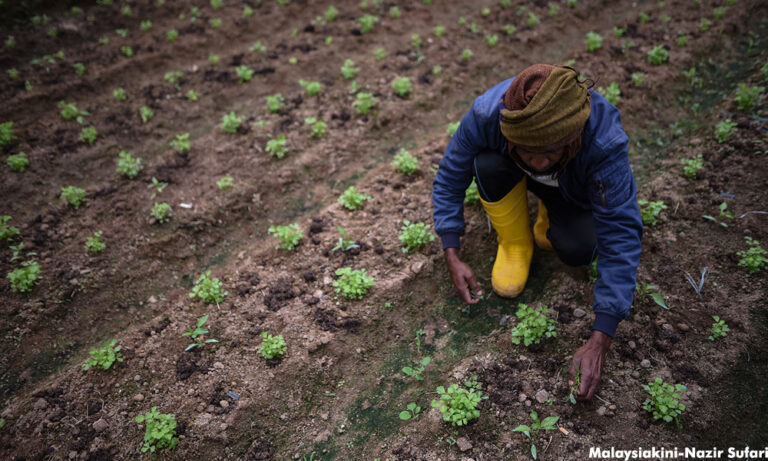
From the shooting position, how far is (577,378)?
2.68m

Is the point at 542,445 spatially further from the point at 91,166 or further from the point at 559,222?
the point at 91,166

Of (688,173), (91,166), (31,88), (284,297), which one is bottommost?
(284,297)

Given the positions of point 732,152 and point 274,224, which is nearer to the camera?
point 732,152

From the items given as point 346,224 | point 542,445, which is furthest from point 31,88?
point 542,445

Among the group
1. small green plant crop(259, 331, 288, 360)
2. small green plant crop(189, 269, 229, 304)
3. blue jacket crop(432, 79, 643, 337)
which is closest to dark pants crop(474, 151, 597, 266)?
blue jacket crop(432, 79, 643, 337)

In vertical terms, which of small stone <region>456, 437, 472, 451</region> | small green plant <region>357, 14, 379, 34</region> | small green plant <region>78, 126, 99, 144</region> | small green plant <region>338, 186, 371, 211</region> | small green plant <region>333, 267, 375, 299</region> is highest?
small green plant <region>357, 14, 379, 34</region>

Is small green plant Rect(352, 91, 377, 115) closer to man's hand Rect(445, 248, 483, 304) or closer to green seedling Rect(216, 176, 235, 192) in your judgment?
green seedling Rect(216, 176, 235, 192)

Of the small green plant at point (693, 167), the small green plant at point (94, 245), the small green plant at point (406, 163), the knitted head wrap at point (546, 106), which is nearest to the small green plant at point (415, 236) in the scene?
the small green plant at point (406, 163)

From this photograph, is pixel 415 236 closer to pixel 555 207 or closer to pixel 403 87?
pixel 555 207

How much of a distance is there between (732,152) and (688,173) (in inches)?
22.8

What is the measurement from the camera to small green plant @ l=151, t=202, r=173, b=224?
445cm

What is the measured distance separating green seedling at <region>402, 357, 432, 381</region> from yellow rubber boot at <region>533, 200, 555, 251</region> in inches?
60.4

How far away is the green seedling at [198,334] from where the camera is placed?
3363 millimetres

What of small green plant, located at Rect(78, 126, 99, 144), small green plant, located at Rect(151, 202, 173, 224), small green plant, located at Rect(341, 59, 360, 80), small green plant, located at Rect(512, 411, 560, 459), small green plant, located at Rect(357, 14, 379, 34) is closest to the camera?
small green plant, located at Rect(512, 411, 560, 459)
